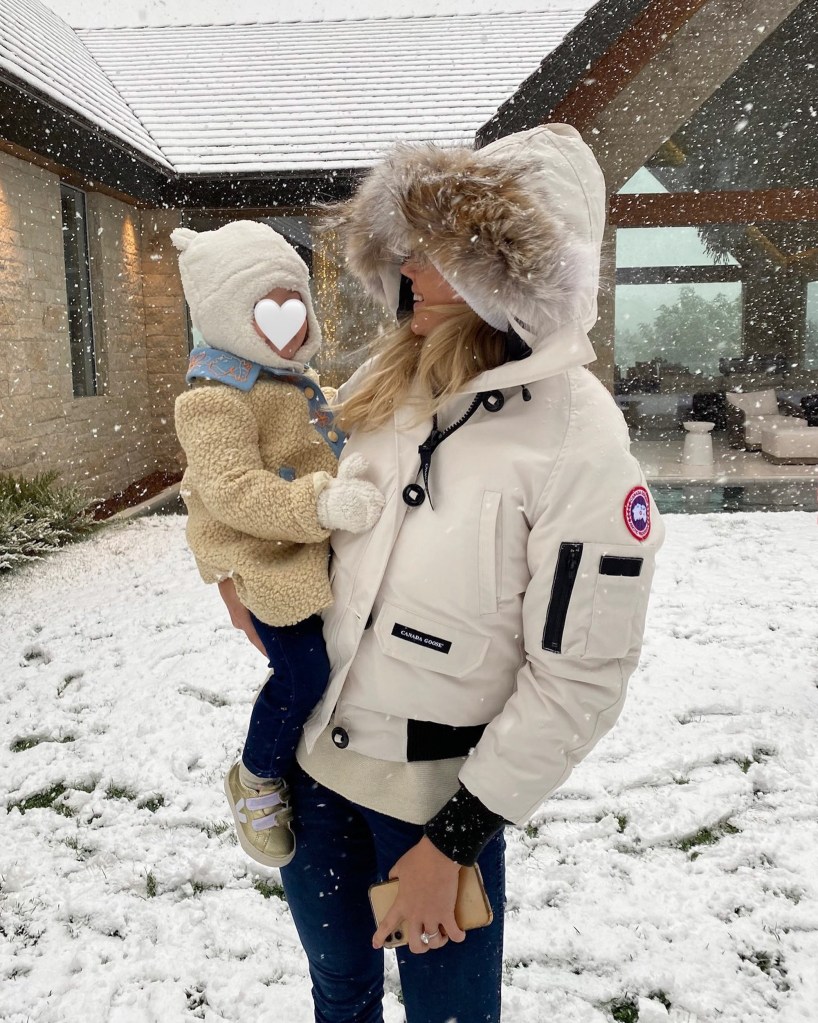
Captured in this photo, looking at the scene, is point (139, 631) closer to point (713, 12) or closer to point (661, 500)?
point (661, 500)

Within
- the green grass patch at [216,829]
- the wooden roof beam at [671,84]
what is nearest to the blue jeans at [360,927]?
the green grass patch at [216,829]

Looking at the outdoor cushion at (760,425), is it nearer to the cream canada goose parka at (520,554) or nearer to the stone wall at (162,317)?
the stone wall at (162,317)

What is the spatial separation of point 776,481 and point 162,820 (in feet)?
28.1

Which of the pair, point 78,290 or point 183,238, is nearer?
point 183,238

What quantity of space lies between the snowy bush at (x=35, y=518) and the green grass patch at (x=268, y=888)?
451 cm

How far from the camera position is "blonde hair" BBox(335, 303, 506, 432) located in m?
1.31

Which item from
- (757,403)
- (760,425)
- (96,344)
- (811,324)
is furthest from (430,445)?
(811,324)

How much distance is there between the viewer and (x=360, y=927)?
4.93 feet

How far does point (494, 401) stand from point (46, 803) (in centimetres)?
299

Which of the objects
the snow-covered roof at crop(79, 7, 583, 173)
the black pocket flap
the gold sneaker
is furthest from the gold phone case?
the snow-covered roof at crop(79, 7, 583, 173)

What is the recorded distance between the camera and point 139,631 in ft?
17.2

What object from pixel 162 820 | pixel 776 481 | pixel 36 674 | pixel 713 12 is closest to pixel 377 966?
pixel 162 820

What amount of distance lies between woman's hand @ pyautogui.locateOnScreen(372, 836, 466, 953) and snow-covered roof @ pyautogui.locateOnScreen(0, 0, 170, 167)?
7.00 meters

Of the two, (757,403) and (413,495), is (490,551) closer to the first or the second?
(413,495)
